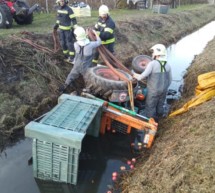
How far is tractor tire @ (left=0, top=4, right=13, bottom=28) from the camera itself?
33.8 ft

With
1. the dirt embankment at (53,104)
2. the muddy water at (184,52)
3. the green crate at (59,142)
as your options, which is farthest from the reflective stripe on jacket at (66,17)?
the green crate at (59,142)

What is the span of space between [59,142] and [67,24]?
5074mm

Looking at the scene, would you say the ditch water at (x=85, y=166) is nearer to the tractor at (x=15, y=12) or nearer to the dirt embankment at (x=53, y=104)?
the dirt embankment at (x=53, y=104)

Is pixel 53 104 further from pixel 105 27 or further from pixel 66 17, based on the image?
pixel 66 17

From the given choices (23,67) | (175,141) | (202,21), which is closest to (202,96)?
(175,141)

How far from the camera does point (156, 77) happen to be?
21.1 feet

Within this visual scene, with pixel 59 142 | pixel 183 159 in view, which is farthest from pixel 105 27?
pixel 183 159

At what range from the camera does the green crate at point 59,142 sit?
14.6 ft

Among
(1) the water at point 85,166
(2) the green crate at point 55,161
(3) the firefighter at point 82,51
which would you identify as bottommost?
(1) the water at point 85,166

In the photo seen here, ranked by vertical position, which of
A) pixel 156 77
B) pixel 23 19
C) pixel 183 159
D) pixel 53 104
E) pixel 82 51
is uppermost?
pixel 23 19

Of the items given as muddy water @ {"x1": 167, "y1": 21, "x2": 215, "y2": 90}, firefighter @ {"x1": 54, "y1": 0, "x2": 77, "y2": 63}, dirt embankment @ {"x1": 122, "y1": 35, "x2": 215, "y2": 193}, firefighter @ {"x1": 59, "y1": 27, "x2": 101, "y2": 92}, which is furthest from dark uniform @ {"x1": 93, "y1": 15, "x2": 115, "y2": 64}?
dirt embankment @ {"x1": 122, "y1": 35, "x2": 215, "y2": 193}

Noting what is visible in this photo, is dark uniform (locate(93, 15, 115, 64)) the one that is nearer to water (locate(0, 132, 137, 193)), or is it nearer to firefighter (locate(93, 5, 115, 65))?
firefighter (locate(93, 5, 115, 65))

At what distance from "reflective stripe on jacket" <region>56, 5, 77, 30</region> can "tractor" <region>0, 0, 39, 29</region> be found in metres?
2.78

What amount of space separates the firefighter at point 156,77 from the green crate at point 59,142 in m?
1.77
